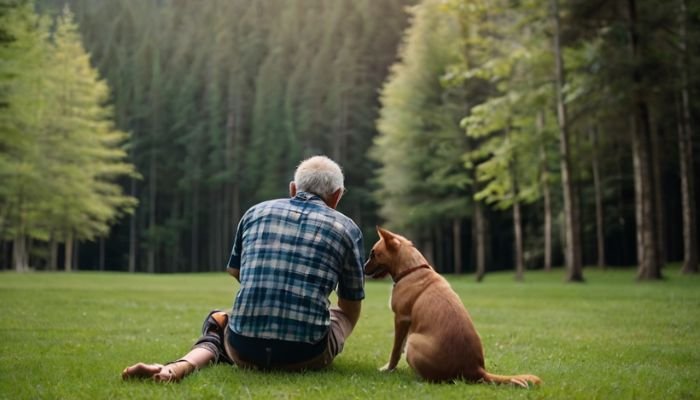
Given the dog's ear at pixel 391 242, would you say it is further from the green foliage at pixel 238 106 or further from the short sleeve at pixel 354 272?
the green foliage at pixel 238 106

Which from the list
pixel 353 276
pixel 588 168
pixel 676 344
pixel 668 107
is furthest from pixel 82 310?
pixel 588 168

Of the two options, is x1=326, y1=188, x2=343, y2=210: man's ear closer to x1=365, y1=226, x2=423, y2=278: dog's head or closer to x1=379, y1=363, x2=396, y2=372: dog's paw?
x1=365, y1=226, x2=423, y2=278: dog's head

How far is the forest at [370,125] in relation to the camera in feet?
A: 64.4

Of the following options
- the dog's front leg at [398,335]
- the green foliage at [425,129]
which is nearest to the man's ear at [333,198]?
the dog's front leg at [398,335]

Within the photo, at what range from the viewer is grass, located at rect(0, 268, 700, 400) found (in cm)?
402

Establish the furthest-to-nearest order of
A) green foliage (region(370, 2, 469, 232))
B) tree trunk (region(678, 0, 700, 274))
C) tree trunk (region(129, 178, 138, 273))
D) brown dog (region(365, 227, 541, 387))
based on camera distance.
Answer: tree trunk (region(129, 178, 138, 273)), green foliage (region(370, 2, 469, 232)), tree trunk (region(678, 0, 700, 274)), brown dog (region(365, 227, 541, 387))

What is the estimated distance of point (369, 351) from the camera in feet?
21.2

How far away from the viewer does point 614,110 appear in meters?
19.1

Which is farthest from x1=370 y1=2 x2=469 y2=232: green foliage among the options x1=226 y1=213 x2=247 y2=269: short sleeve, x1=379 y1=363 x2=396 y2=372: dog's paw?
x1=226 y1=213 x2=247 y2=269: short sleeve

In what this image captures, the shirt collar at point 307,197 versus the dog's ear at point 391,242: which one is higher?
the shirt collar at point 307,197

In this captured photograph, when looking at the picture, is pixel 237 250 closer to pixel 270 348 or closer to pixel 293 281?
pixel 293 281

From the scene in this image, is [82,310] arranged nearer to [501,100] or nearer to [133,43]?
[501,100]

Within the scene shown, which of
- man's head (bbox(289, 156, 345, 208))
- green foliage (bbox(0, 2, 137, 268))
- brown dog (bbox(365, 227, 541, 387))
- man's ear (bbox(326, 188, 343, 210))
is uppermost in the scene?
green foliage (bbox(0, 2, 137, 268))

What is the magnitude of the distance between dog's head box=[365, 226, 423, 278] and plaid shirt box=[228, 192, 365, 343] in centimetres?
30
